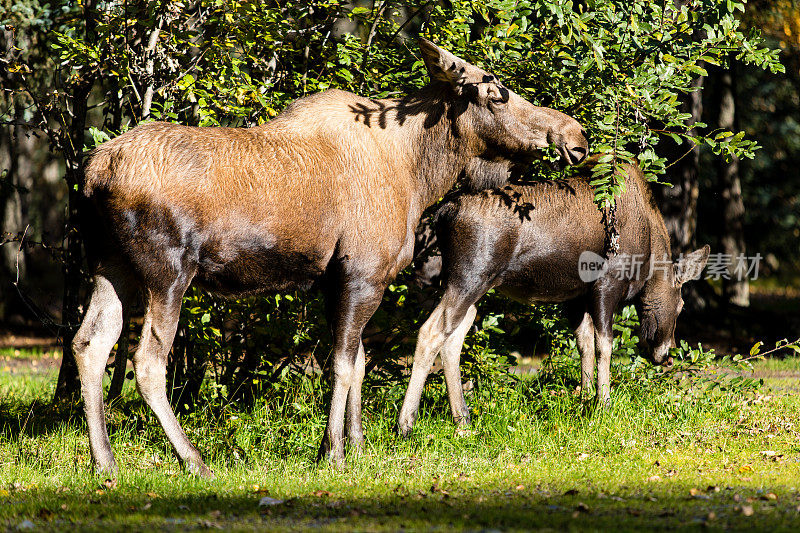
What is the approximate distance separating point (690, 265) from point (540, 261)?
2.10m

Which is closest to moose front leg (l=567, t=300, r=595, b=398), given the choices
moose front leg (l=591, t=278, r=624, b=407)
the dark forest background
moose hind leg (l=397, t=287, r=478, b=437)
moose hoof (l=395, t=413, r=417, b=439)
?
moose front leg (l=591, t=278, r=624, b=407)

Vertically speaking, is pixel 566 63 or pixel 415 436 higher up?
pixel 566 63

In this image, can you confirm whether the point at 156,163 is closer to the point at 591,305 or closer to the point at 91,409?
the point at 91,409

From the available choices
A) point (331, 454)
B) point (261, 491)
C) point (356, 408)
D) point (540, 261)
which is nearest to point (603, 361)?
point (540, 261)

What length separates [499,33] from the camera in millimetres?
7125

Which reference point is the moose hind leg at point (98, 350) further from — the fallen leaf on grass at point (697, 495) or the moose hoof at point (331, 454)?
the fallen leaf on grass at point (697, 495)

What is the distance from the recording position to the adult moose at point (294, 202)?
5.87 m

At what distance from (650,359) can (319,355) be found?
134 inches

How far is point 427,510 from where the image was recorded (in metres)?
5.27

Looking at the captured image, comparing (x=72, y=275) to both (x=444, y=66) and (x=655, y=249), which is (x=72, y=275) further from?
(x=655, y=249)

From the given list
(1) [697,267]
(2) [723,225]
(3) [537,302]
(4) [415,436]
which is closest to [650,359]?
(1) [697,267]

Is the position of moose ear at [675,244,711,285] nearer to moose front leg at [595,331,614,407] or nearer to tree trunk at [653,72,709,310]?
moose front leg at [595,331,614,407]

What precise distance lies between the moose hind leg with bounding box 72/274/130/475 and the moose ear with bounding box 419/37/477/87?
107 inches

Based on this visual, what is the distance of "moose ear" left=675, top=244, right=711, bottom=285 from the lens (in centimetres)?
895
